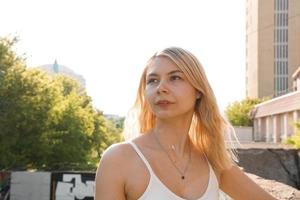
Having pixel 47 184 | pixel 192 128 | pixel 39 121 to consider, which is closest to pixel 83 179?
pixel 47 184

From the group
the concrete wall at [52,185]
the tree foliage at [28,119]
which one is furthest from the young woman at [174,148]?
the tree foliage at [28,119]

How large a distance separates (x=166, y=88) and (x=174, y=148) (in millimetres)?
220

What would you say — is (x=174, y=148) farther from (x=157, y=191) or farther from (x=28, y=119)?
(x=28, y=119)

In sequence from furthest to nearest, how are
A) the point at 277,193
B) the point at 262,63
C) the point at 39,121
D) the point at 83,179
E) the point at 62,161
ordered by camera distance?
1. the point at 262,63
2. the point at 62,161
3. the point at 39,121
4. the point at 83,179
5. the point at 277,193

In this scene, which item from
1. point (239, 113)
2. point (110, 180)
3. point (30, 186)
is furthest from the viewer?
point (239, 113)

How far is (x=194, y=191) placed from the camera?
2.01 metres

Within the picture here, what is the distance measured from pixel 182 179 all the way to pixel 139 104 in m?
0.33

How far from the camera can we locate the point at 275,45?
102 metres

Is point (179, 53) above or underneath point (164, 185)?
above

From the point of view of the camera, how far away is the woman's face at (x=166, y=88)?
79.9 inches

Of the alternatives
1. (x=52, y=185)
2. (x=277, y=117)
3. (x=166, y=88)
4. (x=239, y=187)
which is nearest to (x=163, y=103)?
(x=166, y=88)

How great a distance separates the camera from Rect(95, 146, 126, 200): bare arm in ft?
6.20

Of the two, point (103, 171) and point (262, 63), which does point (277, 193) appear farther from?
point (262, 63)

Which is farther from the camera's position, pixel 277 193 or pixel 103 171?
pixel 277 193
